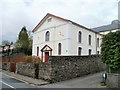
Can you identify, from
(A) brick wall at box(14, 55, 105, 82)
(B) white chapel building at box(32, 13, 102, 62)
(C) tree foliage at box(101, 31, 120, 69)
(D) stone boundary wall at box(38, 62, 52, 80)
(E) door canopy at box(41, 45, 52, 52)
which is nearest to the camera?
(C) tree foliage at box(101, 31, 120, 69)

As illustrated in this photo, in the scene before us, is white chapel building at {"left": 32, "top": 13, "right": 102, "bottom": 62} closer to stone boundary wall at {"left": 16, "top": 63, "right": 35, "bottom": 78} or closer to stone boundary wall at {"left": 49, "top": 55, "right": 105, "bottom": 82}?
stone boundary wall at {"left": 49, "top": 55, "right": 105, "bottom": 82}

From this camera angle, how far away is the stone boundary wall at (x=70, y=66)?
12.0 meters

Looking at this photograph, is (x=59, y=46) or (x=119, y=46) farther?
(x=59, y=46)

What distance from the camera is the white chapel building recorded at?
69.5 feet

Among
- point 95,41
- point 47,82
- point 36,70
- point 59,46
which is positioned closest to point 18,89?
point 47,82

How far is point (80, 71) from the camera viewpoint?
1393cm

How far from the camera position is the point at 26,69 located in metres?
14.9

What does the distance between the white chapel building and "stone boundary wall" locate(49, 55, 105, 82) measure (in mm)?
5747

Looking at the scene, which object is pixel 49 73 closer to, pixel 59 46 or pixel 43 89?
pixel 43 89

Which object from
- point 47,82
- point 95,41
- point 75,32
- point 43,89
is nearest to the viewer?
point 43,89

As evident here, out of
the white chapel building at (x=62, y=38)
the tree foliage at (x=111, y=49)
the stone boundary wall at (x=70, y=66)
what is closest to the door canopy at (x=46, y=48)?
the white chapel building at (x=62, y=38)

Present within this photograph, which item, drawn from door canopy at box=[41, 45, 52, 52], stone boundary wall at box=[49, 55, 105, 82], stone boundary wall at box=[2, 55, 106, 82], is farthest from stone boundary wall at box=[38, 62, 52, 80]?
door canopy at box=[41, 45, 52, 52]

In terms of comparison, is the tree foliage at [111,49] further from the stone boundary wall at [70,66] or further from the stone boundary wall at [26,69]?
the stone boundary wall at [26,69]

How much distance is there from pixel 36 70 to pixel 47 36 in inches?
497
